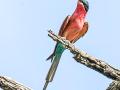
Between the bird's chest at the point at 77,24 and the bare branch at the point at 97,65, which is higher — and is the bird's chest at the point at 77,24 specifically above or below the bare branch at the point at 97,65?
below

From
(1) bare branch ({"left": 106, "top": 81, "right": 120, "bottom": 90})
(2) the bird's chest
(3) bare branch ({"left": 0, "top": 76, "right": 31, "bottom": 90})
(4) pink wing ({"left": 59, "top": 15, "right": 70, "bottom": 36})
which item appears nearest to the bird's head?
(2) the bird's chest

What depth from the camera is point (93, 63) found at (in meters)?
3.73

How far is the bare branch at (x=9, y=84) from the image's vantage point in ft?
11.4

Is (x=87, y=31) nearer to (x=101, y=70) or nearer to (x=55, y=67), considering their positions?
(x=55, y=67)

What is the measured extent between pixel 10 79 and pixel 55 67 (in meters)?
5.76

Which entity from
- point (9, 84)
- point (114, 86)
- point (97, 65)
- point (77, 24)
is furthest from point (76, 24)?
point (114, 86)

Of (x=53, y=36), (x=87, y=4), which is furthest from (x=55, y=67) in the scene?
(x=53, y=36)

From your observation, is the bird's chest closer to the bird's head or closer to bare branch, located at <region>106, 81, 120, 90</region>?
the bird's head

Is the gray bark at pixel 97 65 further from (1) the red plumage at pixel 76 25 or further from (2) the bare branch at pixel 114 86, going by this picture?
(1) the red plumage at pixel 76 25

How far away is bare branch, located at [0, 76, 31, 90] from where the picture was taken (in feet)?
11.4

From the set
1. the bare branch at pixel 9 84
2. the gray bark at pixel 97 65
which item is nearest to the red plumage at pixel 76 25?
the gray bark at pixel 97 65

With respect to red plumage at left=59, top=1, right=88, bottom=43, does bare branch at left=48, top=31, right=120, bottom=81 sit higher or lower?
higher

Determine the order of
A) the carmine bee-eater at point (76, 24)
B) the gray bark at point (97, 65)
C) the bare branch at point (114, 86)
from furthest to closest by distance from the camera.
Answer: the carmine bee-eater at point (76, 24), the gray bark at point (97, 65), the bare branch at point (114, 86)

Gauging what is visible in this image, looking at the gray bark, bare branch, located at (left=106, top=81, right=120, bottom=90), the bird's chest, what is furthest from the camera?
the bird's chest
